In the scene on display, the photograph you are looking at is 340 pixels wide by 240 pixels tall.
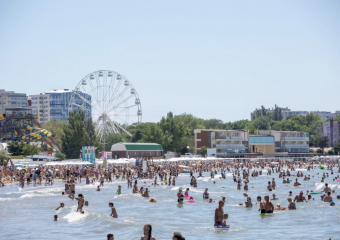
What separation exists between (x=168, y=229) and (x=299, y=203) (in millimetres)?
11908

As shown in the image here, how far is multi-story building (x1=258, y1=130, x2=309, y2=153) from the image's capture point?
4422 inches

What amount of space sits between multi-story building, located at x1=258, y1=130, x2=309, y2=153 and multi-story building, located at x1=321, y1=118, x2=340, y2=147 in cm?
2862

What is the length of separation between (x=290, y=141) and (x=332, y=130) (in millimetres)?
35831

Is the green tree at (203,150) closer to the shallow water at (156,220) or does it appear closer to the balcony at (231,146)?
the balcony at (231,146)

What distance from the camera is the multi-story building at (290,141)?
112 metres

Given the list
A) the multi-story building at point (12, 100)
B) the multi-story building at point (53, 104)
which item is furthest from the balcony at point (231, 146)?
the multi-story building at point (12, 100)

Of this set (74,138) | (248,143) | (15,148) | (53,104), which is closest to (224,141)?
(248,143)

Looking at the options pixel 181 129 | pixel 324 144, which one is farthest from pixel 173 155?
pixel 324 144

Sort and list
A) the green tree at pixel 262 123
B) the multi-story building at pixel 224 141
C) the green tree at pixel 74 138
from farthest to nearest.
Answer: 1. the green tree at pixel 262 123
2. the multi-story building at pixel 224 141
3. the green tree at pixel 74 138

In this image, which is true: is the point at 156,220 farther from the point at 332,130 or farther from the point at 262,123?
the point at 262,123

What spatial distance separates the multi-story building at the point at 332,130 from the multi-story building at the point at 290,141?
93.9ft

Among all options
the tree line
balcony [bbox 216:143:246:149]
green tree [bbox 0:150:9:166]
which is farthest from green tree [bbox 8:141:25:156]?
balcony [bbox 216:143:246:149]

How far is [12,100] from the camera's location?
555 feet

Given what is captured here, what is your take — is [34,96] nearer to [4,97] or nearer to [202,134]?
[4,97]
